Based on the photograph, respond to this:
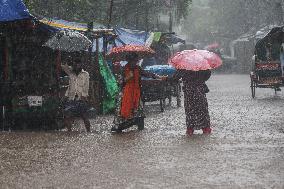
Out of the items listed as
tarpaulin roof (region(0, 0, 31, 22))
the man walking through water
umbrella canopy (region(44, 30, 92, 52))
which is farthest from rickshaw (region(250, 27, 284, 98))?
tarpaulin roof (region(0, 0, 31, 22))

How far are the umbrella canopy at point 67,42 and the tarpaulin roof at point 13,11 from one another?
2.57ft

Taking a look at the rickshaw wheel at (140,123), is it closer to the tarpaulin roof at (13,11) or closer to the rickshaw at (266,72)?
the tarpaulin roof at (13,11)

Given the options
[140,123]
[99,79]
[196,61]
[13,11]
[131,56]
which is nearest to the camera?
[196,61]

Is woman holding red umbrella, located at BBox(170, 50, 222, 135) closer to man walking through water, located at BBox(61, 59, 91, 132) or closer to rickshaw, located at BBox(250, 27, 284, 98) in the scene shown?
man walking through water, located at BBox(61, 59, 91, 132)

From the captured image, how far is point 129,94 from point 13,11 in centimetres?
303

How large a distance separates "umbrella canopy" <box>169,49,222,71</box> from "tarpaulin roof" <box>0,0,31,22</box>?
3.28 m

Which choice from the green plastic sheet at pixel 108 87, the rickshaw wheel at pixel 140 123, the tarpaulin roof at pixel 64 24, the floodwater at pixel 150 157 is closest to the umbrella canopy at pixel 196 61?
the floodwater at pixel 150 157

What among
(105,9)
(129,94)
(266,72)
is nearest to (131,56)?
(129,94)

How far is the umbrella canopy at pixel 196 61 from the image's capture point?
10312 mm

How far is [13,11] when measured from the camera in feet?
35.8

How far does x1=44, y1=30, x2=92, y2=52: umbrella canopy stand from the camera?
11.2 metres

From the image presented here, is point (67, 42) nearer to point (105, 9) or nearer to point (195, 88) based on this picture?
point (195, 88)

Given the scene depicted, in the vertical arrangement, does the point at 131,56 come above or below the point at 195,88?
above

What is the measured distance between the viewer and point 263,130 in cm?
1092
